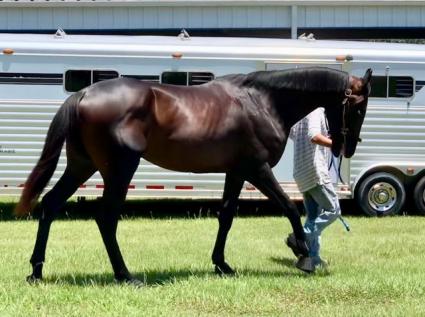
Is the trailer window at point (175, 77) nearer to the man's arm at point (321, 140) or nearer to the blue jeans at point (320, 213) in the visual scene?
the blue jeans at point (320, 213)

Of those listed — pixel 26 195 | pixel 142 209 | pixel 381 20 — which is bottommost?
pixel 142 209

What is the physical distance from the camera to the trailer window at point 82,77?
428 inches

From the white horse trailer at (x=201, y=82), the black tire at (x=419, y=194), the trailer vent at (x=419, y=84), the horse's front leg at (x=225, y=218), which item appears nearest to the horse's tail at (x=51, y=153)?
the horse's front leg at (x=225, y=218)

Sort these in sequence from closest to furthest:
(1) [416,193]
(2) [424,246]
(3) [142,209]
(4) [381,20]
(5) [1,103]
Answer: (2) [424,246], (5) [1,103], (1) [416,193], (3) [142,209], (4) [381,20]

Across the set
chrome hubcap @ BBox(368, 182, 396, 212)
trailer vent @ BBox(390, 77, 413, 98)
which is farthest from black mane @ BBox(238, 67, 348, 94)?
chrome hubcap @ BBox(368, 182, 396, 212)

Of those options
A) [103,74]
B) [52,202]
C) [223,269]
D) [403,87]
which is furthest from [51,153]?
[403,87]

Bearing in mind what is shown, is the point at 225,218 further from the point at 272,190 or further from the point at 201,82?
the point at 201,82

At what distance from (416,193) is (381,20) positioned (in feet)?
35.3

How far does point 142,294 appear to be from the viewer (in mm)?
5477

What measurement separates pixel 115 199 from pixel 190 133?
85cm

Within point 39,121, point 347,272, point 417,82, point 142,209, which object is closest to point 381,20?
point 417,82

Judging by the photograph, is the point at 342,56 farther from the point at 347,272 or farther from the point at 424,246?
the point at 347,272

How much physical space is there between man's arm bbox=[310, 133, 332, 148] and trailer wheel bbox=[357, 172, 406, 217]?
499 centimetres

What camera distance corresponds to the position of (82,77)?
10.9m
